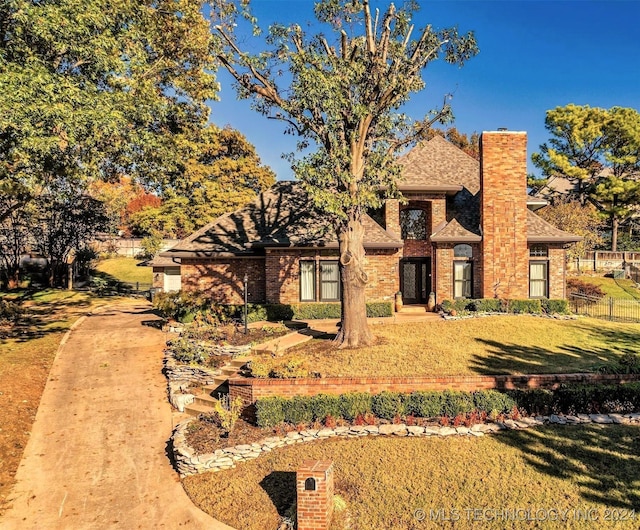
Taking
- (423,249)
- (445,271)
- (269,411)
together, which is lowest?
(269,411)

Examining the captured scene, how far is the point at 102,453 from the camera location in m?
10.2

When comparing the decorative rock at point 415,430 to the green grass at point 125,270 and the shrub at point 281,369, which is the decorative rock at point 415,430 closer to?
the shrub at point 281,369

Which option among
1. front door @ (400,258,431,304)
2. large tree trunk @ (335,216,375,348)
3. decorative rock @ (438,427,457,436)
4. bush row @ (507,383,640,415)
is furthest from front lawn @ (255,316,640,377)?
front door @ (400,258,431,304)

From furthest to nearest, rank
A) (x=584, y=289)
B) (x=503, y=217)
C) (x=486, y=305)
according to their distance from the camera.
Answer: (x=584, y=289) < (x=503, y=217) < (x=486, y=305)

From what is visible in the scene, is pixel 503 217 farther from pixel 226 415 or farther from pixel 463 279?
pixel 226 415

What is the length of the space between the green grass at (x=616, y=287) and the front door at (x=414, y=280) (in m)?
18.3

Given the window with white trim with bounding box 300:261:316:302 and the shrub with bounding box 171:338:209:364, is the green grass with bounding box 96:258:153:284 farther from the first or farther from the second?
the shrub with bounding box 171:338:209:364

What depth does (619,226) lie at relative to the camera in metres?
49.2

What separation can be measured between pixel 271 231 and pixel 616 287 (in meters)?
30.5

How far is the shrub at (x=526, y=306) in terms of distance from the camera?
66.9ft

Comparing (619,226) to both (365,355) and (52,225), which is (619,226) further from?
(52,225)

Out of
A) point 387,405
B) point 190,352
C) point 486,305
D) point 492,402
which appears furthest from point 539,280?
point 190,352

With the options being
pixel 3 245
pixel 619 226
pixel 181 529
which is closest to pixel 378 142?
pixel 181 529

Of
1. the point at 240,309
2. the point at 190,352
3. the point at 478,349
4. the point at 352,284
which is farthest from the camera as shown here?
the point at 240,309
